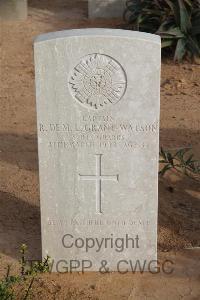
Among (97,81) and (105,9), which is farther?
(105,9)

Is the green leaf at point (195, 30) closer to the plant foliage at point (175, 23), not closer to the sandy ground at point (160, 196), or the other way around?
the plant foliage at point (175, 23)

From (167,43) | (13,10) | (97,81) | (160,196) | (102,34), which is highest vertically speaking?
(13,10)

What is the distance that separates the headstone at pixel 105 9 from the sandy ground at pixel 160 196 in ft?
5.97

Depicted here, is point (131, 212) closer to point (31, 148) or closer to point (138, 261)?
point (138, 261)

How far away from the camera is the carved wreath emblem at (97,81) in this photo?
4121 millimetres

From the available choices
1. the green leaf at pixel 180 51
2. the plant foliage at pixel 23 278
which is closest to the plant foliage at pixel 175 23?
the green leaf at pixel 180 51

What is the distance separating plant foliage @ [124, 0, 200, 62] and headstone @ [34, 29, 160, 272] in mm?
5133

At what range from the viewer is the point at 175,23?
31.5ft

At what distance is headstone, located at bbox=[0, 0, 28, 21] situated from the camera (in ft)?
36.6

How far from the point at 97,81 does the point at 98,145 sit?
16.8 inches

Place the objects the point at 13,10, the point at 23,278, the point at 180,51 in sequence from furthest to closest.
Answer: the point at 13,10, the point at 180,51, the point at 23,278

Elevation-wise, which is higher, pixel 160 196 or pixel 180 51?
pixel 180 51

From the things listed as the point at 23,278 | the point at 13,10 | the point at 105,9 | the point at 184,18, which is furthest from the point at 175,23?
the point at 23,278

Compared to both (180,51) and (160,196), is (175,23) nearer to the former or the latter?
(180,51)
